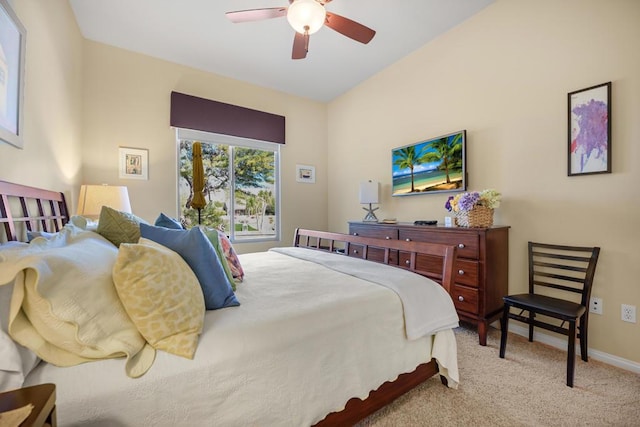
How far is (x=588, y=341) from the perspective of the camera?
2.01 meters

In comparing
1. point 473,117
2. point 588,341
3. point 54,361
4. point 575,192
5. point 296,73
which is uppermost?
point 296,73

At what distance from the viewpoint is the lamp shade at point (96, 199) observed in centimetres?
235

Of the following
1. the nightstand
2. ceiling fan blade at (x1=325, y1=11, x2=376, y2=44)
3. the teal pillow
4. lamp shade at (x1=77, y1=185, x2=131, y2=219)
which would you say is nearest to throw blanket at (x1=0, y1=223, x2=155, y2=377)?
the nightstand

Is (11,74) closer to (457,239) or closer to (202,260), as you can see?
(202,260)

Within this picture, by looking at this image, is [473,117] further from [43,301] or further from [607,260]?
[43,301]

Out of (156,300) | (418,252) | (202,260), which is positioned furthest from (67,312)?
(418,252)

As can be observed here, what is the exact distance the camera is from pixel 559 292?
2.13m

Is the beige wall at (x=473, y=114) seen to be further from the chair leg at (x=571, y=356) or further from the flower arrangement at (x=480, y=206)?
the chair leg at (x=571, y=356)

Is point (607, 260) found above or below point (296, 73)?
below

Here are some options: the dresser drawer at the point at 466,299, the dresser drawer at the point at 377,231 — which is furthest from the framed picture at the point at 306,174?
the dresser drawer at the point at 466,299

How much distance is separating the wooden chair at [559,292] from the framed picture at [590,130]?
0.61 metres

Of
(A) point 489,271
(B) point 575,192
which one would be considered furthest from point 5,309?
(B) point 575,192

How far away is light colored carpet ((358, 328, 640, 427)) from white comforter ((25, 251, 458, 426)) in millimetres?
165

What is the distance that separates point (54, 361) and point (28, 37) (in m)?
1.96
